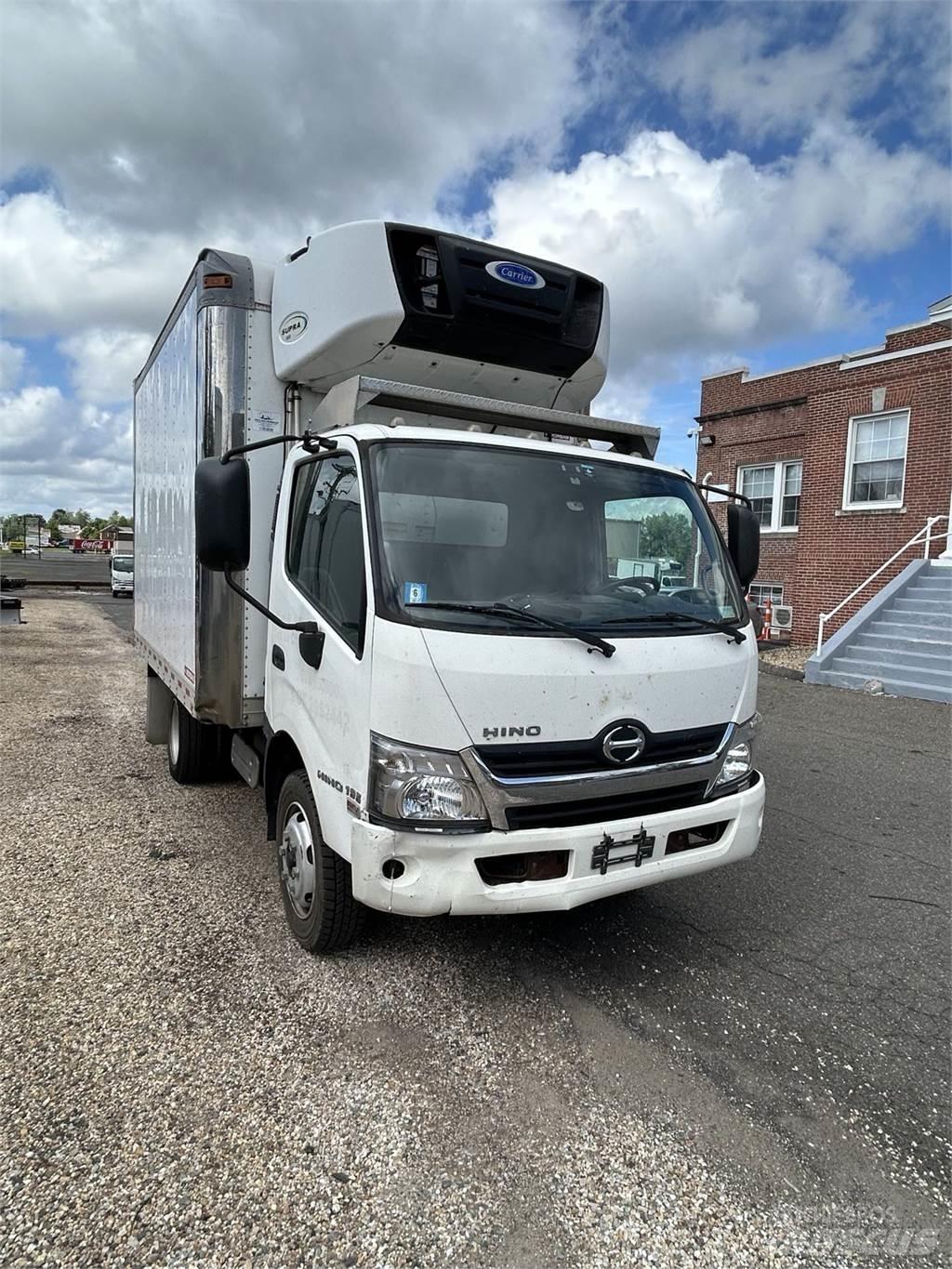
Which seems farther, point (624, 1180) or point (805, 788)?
point (805, 788)

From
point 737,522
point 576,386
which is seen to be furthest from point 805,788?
point 576,386

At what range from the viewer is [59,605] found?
2531cm

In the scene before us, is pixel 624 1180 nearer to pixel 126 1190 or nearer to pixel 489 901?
pixel 489 901

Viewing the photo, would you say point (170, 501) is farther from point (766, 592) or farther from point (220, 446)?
point (766, 592)

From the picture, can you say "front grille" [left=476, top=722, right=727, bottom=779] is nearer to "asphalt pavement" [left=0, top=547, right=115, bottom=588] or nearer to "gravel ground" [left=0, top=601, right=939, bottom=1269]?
"gravel ground" [left=0, top=601, right=939, bottom=1269]

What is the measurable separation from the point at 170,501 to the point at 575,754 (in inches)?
143

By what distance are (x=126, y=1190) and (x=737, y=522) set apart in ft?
12.1

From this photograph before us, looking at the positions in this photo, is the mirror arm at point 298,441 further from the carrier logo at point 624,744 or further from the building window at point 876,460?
the building window at point 876,460

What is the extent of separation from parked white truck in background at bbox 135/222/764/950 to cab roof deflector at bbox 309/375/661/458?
0.01 m

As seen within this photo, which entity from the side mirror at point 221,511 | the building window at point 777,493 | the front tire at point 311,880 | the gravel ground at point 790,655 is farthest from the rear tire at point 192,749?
the building window at point 777,493

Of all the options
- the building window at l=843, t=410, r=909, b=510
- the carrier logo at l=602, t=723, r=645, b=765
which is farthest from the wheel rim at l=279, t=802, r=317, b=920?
the building window at l=843, t=410, r=909, b=510

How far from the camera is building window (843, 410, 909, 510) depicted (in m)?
14.1

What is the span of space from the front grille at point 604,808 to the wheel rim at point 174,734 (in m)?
3.96

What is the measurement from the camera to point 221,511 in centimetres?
310
